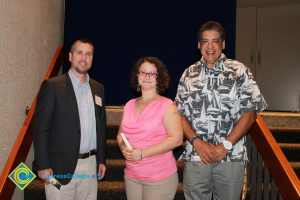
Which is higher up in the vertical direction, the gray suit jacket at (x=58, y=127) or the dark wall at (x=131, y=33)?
the dark wall at (x=131, y=33)

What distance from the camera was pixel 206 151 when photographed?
2.01m

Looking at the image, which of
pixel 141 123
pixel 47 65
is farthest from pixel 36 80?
pixel 141 123

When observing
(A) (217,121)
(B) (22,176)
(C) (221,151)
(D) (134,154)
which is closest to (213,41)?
(A) (217,121)

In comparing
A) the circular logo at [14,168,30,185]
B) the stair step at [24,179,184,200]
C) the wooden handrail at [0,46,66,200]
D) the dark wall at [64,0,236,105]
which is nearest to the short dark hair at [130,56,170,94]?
the circular logo at [14,168,30,185]

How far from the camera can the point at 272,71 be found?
7039 mm

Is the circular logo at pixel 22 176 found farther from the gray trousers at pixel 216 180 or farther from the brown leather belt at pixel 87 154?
the gray trousers at pixel 216 180

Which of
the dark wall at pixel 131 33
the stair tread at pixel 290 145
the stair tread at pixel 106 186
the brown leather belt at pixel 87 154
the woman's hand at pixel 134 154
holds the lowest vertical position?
the stair tread at pixel 106 186

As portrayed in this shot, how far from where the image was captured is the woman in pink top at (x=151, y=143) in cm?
189

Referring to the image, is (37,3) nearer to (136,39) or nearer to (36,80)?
(36,80)

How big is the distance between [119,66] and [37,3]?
76.3 inches

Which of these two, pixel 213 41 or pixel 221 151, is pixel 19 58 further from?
pixel 221 151

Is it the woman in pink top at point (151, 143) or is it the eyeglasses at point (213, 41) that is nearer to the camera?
the woman in pink top at point (151, 143)

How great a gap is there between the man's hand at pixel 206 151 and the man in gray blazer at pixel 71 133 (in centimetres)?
68

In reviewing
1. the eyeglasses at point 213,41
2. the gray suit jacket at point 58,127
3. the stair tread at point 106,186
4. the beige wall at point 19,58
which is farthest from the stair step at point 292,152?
the beige wall at point 19,58
